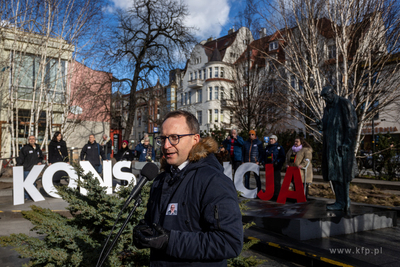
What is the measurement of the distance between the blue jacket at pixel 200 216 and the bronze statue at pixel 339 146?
4.63 meters

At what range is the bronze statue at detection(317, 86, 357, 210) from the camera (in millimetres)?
5867

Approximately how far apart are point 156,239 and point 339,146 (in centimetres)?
518

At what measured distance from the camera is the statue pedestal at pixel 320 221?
5105mm

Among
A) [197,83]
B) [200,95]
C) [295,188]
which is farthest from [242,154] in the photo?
[200,95]

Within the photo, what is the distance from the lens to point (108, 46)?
19.7 metres

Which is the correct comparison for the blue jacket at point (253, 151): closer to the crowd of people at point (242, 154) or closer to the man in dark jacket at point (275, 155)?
the crowd of people at point (242, 154)

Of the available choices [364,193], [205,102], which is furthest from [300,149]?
[205,102]

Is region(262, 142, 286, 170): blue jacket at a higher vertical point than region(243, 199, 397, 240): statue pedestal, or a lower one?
higher

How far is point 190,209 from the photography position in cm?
181

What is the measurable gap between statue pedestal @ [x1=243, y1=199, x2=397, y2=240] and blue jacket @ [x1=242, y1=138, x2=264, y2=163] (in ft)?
14.7

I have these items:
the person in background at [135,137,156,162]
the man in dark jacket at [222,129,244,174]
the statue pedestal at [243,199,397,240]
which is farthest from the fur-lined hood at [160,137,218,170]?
the person in background at [135,137,156,162]

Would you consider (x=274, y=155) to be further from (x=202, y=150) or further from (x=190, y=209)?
(x=190, y=209)

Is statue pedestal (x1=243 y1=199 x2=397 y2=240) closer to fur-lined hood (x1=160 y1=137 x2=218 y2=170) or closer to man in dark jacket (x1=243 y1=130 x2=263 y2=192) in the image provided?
fur-lined hood (x1=160 y1=137 x2=218 y2=170)

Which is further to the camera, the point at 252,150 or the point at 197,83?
the point at 197,83
